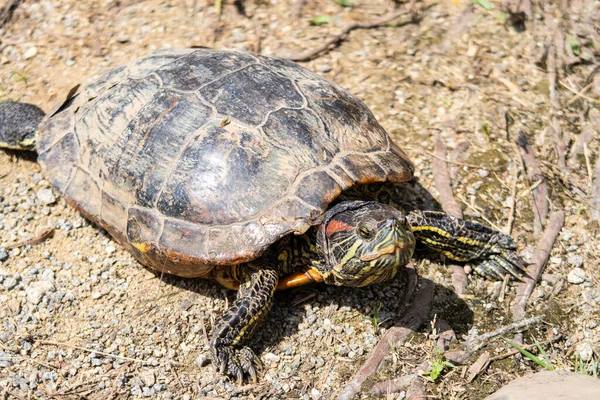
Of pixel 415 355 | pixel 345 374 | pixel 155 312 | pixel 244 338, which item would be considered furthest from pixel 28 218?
pixel 415 355

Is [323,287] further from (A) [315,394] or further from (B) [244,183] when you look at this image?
(B) [244,183]

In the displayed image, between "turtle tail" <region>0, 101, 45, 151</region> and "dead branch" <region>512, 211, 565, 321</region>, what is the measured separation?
16.4 ft

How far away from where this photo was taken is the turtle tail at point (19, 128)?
20.1 feet

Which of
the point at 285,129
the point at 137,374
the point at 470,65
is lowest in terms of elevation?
the point at 137,374

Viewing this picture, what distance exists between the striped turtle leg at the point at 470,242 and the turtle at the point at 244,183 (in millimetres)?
11

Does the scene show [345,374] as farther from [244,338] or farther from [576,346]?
[576,346]

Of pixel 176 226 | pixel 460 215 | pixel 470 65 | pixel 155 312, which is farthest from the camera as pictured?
pixel 470 65

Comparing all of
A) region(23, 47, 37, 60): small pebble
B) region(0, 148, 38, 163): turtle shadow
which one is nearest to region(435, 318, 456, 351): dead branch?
region(0, 148, 38, 163): turtle shadow

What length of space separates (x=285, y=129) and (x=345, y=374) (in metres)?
2.08

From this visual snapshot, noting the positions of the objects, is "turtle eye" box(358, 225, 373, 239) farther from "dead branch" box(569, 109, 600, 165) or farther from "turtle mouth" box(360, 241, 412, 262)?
"dead branch" box(569, 109, 600, 165)

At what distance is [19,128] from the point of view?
20.1 feet

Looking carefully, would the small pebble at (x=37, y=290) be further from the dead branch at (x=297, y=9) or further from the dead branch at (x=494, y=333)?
the dead branch at (x=297, y=9)

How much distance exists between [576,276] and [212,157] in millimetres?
3526

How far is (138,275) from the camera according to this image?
551 centimetres
